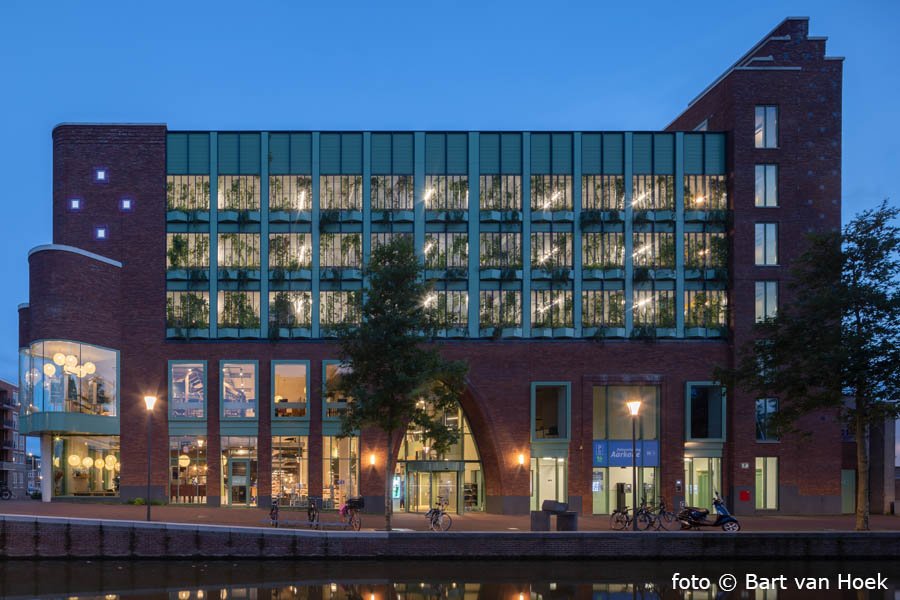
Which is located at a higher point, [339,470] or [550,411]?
[550,411]

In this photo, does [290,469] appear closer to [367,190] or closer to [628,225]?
[367,190]

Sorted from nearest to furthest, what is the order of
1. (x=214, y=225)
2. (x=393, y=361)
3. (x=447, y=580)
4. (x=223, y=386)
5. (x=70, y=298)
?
(x=447, y=580), (x=393, y=361), (x=70, y=298), (x=223, y=386), (x=214, y=225)

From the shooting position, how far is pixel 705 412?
48.4 m

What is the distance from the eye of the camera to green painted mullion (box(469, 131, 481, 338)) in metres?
48.8

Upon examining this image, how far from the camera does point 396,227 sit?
161ft

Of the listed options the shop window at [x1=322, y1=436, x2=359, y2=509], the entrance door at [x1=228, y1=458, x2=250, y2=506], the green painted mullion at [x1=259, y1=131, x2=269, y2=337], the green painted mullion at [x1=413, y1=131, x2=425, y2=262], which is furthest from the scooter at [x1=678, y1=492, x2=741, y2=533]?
the green painted mullion at [x1=259, y1=131, x2=269, y2=337]

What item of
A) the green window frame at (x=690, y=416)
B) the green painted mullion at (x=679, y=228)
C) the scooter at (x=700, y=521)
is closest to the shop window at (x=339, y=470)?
A: the green window frame at (x=690, y=416)

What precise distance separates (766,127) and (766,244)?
21.8ft

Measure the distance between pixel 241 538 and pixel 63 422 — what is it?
1834 centimetres

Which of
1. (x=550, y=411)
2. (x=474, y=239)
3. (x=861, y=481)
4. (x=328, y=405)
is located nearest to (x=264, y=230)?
(x=328, y=405)

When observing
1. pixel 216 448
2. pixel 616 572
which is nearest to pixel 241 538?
pixel 616 572

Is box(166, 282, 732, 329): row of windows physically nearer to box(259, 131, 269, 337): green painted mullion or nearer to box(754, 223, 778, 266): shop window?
box(259, 131, 269, 337): green painted mullion

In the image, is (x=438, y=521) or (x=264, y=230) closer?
(x=438, y=521)

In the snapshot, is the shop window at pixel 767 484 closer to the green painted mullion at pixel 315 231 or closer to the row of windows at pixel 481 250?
the row of windows at pixel 481 250
